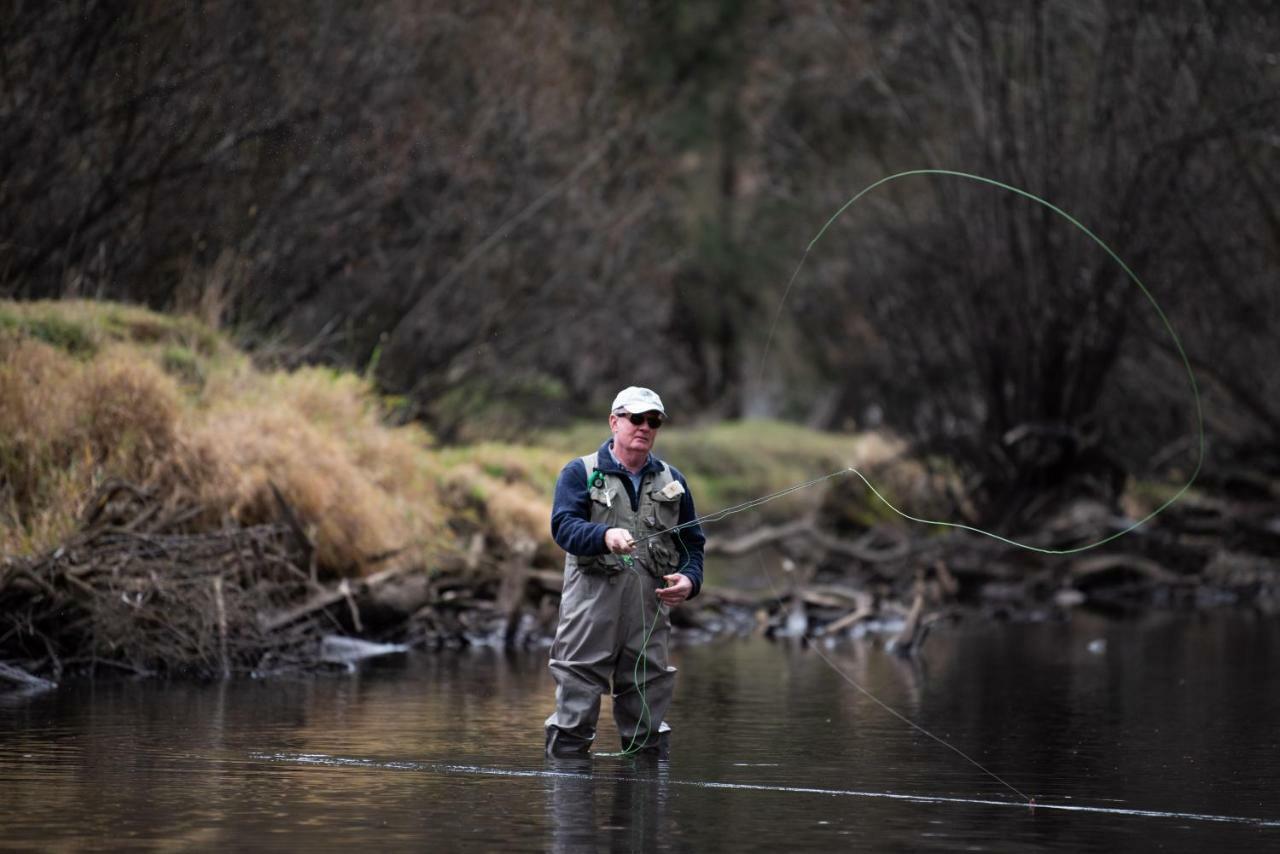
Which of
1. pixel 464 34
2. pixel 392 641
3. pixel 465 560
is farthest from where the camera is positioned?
pixel 464 34

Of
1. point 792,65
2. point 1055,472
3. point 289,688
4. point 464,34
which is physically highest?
point 792,65

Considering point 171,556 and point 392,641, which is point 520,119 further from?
point 171,556

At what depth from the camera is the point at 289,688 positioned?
10.2 m

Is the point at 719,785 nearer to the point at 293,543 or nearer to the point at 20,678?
the point at 20,678

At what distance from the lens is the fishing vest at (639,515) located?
7.44m

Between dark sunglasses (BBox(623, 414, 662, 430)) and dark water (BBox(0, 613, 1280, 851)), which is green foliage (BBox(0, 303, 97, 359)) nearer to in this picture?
dark water (BBox(0, 613, 1280, 851))

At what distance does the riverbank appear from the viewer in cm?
1059

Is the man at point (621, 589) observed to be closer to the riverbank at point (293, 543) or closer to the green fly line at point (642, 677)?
the green fly line at point (642, 677)

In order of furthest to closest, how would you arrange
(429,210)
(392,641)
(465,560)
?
1. (429,210)
2. (465,560)
3. (392,641)

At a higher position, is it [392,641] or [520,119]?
[520,119]

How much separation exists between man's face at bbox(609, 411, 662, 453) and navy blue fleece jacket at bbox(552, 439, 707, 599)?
85mm

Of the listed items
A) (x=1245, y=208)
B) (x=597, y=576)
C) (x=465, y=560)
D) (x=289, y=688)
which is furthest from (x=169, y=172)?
(x=1245, y=208)

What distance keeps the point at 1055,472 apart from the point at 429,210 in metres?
7.13

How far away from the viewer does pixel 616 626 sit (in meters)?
7.46
